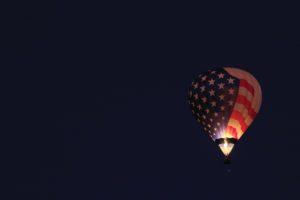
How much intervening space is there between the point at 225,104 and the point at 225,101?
13 centimetres

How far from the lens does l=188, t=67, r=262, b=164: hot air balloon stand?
2251 inches

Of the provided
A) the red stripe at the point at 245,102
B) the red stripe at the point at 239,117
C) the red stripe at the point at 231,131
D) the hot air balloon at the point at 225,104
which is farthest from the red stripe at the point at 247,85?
the red stripe at the point at 231,131

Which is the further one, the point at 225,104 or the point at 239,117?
the point at 239,117

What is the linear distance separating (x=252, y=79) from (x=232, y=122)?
2.19 m

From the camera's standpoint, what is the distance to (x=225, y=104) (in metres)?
57.2

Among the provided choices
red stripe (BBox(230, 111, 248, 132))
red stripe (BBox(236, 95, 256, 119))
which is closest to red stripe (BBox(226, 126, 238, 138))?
red stripe (BBox(230, 111, 248, 132))

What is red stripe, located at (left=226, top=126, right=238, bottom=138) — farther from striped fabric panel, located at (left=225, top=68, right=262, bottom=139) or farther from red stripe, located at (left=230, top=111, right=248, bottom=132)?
red stripe, located at (left=230, top=111, right=248, bottom=132)

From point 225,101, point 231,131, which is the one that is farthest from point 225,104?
point 231,131

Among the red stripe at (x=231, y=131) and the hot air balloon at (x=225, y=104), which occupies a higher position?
the hot air balloon at (x=225, y=104)

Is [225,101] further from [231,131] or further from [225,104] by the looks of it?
[231,131]

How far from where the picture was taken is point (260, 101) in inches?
2293

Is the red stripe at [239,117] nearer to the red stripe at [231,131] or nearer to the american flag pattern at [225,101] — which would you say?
the american flag pattern at [225,101]

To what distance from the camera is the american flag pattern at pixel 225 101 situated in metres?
57.2

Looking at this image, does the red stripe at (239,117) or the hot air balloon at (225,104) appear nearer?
the hot air balloon at (225,104)
